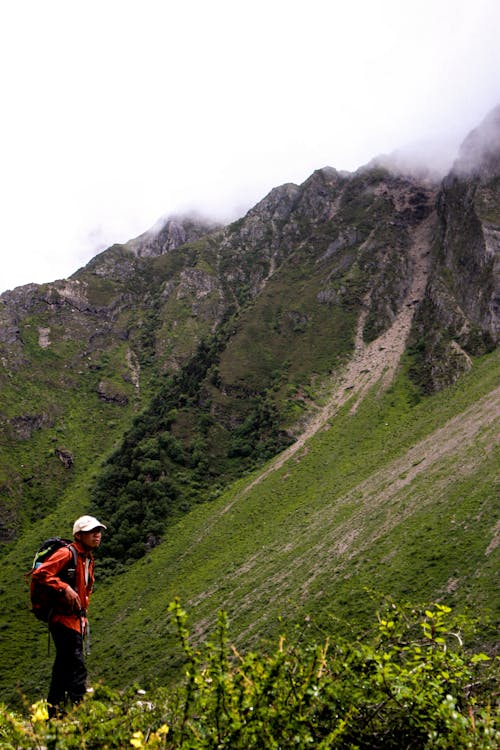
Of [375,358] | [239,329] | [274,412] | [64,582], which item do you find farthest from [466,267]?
[64,582]

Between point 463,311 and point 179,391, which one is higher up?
point 179,391

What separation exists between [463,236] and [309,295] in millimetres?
37541

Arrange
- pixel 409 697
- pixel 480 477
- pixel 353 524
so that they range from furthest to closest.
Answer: pixel 353 524
pixel 480 477
pixel 409 697

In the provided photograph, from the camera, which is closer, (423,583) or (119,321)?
(423,583)

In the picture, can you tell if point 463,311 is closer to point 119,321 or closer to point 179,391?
point 179,391

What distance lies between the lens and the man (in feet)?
22.4

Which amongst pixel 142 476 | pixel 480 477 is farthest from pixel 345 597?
pixel 142 476

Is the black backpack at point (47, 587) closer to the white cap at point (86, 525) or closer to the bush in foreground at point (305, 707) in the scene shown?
the white cap at point (86, 525)

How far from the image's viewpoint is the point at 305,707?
12.2ft

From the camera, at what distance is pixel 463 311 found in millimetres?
91125

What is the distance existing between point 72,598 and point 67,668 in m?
1.10

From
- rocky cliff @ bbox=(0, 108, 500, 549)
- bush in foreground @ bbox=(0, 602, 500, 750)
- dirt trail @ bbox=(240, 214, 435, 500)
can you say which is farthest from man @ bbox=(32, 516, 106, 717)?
rocky cliff @ bbox=(0, 108, 500, 549)

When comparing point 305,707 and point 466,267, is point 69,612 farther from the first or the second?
point 466,267

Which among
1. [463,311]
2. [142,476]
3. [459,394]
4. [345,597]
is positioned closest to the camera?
[345,597]
